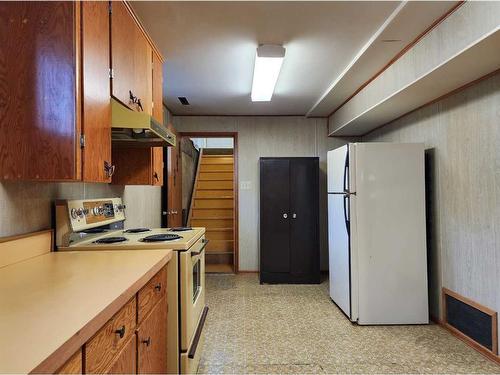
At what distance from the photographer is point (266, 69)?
2.67 meters

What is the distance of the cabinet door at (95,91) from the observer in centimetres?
131

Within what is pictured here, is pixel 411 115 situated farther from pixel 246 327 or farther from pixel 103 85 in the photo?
pixel 103 85

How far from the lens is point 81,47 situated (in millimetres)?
1282

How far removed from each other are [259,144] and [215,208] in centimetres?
170

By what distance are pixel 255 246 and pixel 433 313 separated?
2373 mm

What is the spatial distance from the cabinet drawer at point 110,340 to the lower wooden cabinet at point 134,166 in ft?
4.37

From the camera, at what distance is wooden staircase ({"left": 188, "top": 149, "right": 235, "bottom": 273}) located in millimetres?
5230

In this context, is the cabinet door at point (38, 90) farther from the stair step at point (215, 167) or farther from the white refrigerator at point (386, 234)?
the stair step at point (215, 167)

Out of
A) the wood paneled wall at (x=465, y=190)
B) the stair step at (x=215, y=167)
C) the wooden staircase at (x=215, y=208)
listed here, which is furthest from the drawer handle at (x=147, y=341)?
the stair step at (x=215, y=167)

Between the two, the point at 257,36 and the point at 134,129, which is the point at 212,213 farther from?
the point at 134,129

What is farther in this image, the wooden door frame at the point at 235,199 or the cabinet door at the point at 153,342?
the wooden door frame at the point at 235,199

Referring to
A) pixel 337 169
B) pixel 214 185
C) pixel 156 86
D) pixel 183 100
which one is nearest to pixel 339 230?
pixel 337 169

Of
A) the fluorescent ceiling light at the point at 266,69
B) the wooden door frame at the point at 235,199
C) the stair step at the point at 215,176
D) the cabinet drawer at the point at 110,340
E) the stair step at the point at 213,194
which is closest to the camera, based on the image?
the cabinet drawer at the point at 110,340

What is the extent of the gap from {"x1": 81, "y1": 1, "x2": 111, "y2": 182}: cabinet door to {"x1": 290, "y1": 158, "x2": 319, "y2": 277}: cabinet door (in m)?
2.95
